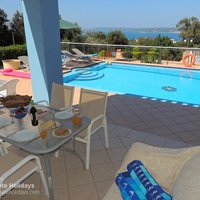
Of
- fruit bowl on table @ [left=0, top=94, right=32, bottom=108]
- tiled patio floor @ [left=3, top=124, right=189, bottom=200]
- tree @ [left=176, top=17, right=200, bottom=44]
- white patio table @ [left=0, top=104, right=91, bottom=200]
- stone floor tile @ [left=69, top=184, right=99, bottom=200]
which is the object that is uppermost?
tree @ [left=176, top=17, right=200, bottom=44]

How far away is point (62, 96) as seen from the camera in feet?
10.1

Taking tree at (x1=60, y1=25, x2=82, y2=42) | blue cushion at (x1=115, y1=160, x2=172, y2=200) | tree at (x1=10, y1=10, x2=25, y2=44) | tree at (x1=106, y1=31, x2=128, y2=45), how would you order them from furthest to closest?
tree at (x1=106, y1=31, x2=128, y2=45) < tree at (x1=60, y1=25, x2=82, y2=42) < tree at (x1=10, y1=10, x2=25, y2=44) < blue cushion at (x1=115, y1=160, x2=172, y2=200)

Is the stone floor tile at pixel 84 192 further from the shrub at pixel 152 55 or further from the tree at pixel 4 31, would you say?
the tree at pixel 4 31

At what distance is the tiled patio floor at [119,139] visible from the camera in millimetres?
2362

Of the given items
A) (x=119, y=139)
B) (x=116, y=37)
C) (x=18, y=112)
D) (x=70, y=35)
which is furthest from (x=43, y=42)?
(x=116, y=37)

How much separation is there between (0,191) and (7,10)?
14938 millimetres

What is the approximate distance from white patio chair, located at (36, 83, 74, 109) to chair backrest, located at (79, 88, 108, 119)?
0.57ft

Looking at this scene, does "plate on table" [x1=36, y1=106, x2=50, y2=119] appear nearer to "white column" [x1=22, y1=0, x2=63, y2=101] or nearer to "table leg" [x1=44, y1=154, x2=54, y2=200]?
"table leg" [x1=44, y1=154, x2=54, y2=200]

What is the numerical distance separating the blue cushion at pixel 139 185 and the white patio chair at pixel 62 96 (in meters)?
1.56

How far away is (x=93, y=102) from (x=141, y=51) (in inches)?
325

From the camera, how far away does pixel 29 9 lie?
3.54m

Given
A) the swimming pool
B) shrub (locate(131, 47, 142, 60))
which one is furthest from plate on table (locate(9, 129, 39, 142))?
shrub (locate(131, 47, 142, 60))

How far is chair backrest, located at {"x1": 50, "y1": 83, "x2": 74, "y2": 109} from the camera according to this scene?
3012 millimetres

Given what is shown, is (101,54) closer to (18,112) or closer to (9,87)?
(9,87)
